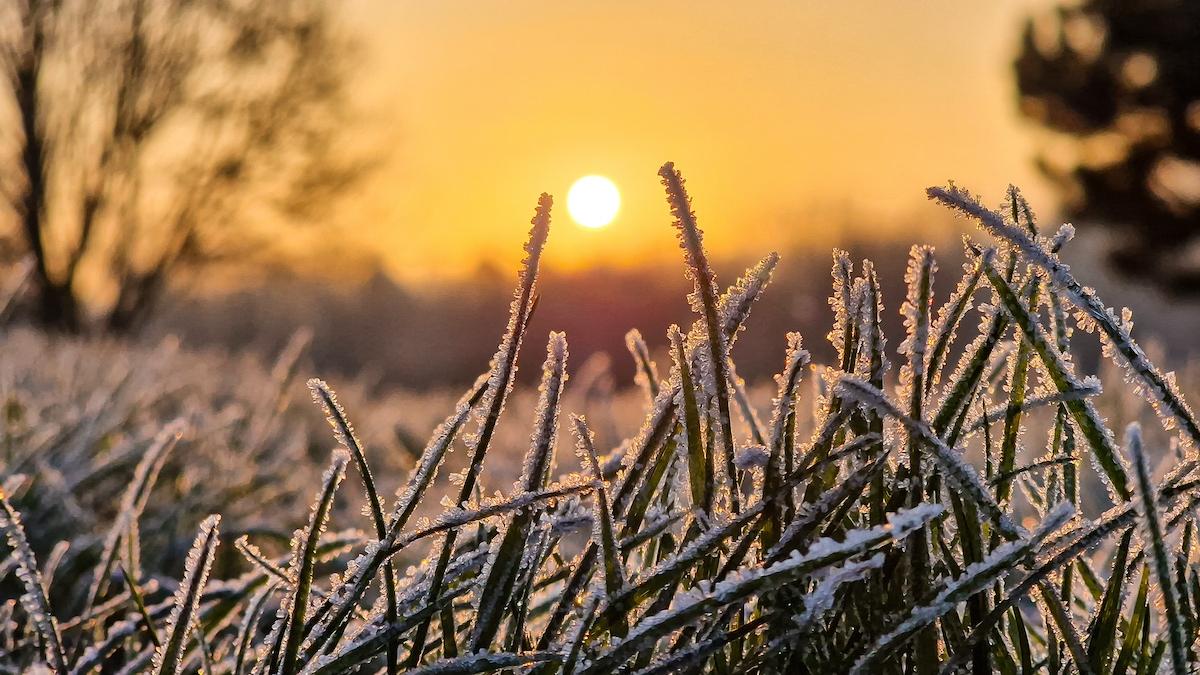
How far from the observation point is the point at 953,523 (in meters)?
0.87

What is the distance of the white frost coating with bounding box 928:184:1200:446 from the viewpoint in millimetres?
714

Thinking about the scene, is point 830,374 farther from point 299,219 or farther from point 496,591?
point 299,219

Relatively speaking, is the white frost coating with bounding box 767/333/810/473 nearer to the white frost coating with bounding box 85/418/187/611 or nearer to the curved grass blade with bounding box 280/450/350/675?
the curved grass blade with bounding box 280/450/350/675

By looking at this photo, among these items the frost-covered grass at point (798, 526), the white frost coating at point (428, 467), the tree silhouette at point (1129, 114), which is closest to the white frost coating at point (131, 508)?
the frost-covered grass at point (798, 526)

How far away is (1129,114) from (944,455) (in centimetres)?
2460

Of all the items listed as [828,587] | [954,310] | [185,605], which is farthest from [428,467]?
[954,310]

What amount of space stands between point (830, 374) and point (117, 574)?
114cm

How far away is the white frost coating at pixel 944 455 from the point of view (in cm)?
67

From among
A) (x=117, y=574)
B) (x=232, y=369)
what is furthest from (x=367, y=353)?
(x=117, y=574)

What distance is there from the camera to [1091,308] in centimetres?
72

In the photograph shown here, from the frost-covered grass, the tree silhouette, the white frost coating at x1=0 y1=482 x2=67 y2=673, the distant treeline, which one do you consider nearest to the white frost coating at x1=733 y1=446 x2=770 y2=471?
the frost-covered grass

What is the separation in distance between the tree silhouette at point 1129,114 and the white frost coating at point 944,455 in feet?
78.3

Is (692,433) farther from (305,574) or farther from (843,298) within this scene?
(305,574)

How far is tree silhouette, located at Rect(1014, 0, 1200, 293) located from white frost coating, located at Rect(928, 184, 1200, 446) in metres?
23.8
